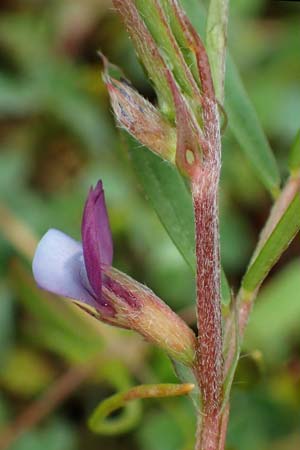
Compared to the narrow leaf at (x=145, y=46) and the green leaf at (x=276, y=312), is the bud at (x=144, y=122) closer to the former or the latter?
the narrow leaf at (x=145, y=46)

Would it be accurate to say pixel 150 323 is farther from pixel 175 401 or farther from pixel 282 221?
pixel 175 401

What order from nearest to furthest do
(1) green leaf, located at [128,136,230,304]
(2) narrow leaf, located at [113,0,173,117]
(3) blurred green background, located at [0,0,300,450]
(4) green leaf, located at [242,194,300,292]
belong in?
1. (2) narrow leaf, located at [113,0,173,117]
2. (4) green leaf, located at [242,194,300,292]
3. (1) green leaf, located at [128,136,230,304]
4. (3) blurred green background, located at [0,0,300,450]

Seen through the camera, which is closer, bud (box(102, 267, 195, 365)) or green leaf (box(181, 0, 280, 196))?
bud (box(102, 267, 195, 365))

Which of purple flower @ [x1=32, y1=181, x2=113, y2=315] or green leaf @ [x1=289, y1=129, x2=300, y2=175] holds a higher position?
purple flower @ [x1=32, y1=181, x2=113, y2=315]

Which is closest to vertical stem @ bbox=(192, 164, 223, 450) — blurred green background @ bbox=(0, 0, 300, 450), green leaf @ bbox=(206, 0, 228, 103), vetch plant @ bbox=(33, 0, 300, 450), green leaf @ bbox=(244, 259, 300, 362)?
vetch plant @ bbox=(33, 0, 300, 450)

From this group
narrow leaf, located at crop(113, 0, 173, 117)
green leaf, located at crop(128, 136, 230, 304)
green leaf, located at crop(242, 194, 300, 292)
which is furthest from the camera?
green leaf, located at crop(128, 136, 230, 304)

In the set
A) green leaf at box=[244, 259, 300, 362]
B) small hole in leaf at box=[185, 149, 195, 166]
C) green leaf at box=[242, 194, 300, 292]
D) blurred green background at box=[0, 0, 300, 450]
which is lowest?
green leaf at box=[244, 259, 300, 362]

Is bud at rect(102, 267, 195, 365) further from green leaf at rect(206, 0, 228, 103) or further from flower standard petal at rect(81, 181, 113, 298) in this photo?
green leaf at rect(206, 0, 228, 103)

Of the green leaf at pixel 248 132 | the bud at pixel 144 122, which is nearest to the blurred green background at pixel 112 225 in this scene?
the green leaf at pixel 248 132
